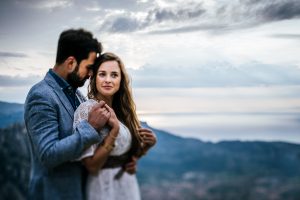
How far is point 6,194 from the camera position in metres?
5.49

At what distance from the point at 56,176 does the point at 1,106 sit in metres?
3.18

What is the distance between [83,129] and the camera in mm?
2262

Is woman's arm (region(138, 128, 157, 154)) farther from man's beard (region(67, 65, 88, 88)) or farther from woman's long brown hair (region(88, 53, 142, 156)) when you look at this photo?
man's beard (region(67, 65, 88, 88))

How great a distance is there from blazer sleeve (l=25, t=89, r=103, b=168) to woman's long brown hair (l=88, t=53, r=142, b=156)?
0.67 feet

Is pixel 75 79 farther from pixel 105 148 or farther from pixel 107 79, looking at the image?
pixel 105 148

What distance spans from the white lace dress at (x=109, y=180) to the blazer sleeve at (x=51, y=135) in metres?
0.09

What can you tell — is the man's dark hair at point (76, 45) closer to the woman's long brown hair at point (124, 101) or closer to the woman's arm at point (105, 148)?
the woman's long brown hair at point (124, 101)

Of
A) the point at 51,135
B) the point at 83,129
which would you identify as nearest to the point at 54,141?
the point at 51,135

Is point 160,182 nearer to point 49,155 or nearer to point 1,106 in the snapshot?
point 1,106

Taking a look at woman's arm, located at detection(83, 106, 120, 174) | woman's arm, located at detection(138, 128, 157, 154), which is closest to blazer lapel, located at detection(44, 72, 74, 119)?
woman's arm, located at detection(83, 106, 120, 174)

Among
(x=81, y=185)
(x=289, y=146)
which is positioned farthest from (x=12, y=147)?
(x=81, y=185)

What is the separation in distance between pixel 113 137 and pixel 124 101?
0.30 meters

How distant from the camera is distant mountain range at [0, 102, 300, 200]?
463cm

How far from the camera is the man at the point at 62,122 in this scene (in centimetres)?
225
